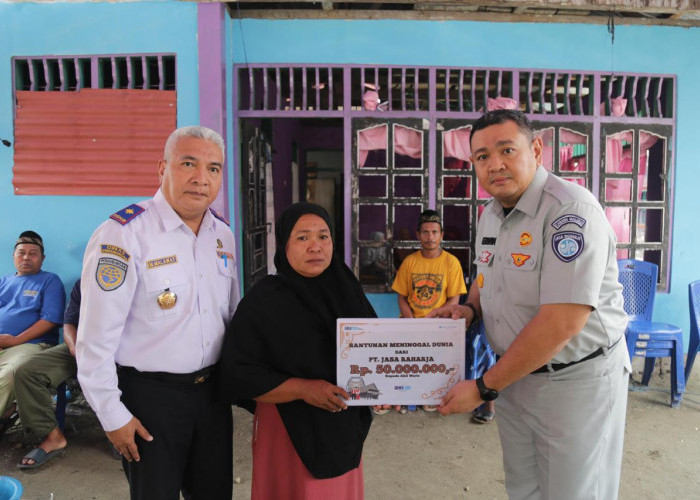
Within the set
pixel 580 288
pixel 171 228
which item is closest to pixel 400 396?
pixel 580 288

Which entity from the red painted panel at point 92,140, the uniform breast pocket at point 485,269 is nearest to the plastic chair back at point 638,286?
the uniform breast pocket at point 485,269

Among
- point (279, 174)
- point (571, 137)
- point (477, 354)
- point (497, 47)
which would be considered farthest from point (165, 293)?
point (279, 174)

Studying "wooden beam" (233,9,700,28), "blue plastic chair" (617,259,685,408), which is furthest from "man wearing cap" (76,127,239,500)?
"blue plastic chair" (617,259,685,408)

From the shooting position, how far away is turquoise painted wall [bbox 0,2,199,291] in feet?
13.6

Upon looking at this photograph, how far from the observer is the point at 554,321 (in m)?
1.48

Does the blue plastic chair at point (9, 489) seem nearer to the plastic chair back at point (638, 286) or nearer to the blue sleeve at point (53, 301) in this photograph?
the blue sleeve at point (53, 301)

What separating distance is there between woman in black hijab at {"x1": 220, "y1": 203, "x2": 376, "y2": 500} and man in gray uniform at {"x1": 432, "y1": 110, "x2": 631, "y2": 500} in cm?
45

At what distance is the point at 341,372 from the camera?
1729 mm

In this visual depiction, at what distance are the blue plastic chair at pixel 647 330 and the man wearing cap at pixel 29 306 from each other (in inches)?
188

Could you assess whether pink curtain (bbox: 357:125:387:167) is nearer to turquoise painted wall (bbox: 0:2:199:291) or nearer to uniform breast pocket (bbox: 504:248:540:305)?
turquoise painted wall (bbox: 0:2:199:291)

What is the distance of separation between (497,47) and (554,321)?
147 inches

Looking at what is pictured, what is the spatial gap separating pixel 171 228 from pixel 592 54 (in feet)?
14.7

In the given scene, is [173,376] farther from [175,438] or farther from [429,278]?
[429,278]

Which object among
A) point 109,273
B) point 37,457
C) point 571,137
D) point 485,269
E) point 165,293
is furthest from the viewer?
point 571,137
